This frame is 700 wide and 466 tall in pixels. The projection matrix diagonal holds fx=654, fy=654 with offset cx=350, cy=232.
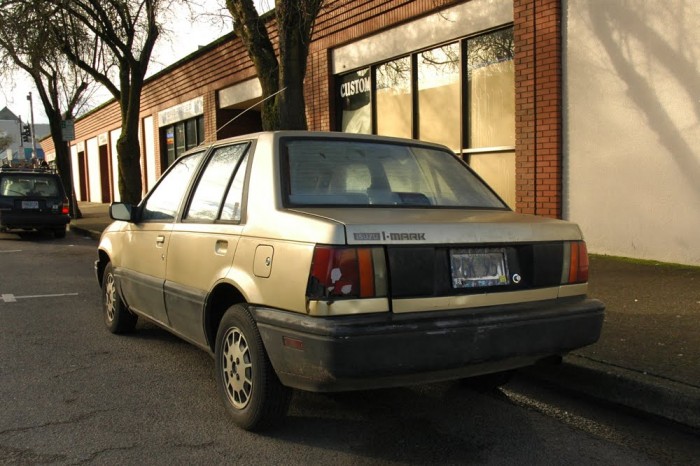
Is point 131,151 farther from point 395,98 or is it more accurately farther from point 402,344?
point 402,344

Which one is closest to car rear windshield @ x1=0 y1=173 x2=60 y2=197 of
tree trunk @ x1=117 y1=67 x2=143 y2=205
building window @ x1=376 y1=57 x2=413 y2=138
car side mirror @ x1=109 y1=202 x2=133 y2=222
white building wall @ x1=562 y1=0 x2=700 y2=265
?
tree trunk @ x1=117 y1=67 x2=143 y2=205

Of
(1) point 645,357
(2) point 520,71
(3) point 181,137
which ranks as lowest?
(1) point 645,357

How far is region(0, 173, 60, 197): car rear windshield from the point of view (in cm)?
1593

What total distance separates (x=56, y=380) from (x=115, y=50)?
45.5ft

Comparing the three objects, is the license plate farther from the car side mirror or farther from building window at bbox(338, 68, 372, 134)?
building window at bbox(338, 68, 372, 134)

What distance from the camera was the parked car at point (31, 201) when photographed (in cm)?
A: 1573

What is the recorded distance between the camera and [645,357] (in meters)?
4.32

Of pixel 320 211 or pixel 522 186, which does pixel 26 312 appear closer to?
pixel 320 211

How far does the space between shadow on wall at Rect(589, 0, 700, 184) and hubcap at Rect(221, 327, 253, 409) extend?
604cm

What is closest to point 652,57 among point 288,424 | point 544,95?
point 544,95

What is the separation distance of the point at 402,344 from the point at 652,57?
20.8 ft

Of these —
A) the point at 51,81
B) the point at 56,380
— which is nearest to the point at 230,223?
the point at 56,380

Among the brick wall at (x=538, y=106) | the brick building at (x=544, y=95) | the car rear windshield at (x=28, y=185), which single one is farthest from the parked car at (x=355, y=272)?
the car rear windshield at (x=28, y=185)

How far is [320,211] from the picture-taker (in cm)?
333
